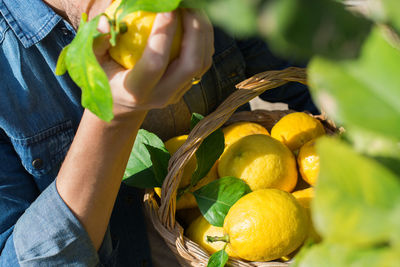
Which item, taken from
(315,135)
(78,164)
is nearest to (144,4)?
(78,164)

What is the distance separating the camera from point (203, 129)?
0.66 metres

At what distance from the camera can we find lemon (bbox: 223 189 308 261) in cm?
57

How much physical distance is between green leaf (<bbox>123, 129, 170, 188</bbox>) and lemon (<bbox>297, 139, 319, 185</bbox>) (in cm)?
23

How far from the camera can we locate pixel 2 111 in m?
0.68

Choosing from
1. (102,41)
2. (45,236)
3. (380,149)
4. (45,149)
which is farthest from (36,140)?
(380,149)

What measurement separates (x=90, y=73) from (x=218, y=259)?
1.26 ft

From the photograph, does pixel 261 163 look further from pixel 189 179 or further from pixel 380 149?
pixel 380 149

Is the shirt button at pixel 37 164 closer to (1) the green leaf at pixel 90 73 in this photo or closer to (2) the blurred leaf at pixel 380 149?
(1) the green leaf at pixel 90 73

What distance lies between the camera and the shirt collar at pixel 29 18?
0.71 metres

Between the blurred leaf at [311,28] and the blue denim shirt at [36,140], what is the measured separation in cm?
55

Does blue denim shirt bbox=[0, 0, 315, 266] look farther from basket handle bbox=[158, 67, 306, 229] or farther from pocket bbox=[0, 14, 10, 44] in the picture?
basket handle bbox=[158, 67, 306, 229]

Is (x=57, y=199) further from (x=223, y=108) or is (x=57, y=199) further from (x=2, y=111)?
(x=223, y=108)

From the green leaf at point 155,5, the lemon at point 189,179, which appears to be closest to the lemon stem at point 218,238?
the lemon at point 189,179

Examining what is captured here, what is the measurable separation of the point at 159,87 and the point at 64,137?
41cm
